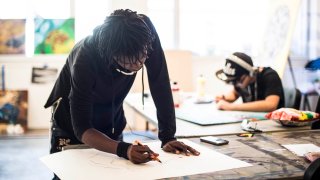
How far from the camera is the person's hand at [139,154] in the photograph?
3.93 ft

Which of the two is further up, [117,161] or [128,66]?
[128,66]

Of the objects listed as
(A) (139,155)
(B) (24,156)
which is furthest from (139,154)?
(B) (24,156)

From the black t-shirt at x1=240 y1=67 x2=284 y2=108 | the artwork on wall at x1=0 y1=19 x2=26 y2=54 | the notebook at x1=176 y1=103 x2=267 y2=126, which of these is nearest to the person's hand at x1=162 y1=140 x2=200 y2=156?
the notebook at x1=176 y1=103 x2=267 y2=126

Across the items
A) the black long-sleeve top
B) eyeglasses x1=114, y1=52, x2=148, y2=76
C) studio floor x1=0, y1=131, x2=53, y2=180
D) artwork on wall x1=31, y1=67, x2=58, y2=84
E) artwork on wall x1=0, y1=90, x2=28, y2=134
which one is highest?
eyeglasses x1=114, y1=52, x2=148, y2=76

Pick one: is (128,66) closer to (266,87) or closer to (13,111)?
(266,87)

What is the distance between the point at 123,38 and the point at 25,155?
9.93 feet

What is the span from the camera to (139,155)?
3.94ft

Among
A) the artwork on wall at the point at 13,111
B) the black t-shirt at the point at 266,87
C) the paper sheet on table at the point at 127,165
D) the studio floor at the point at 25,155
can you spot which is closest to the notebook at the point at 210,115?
the black t-shirt at the point at 266,87

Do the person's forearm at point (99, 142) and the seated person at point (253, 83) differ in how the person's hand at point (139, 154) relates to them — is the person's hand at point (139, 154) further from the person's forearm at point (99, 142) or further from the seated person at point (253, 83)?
the seated person at point (253, 83)

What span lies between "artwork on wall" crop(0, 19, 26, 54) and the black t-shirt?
3.20 meters

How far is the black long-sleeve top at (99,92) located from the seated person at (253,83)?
43.8 inches

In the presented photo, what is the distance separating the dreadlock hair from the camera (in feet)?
3.82

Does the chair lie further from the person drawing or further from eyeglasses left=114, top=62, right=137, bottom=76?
eyeglasses left=114, top=62, right=137, bottom=76

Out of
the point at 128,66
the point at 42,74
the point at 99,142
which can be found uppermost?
the point at 128,66
